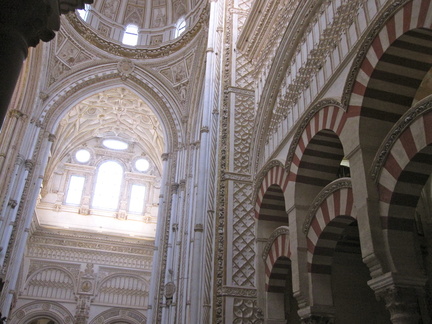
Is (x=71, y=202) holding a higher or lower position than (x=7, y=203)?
higher

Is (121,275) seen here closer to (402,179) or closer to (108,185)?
(108,185)

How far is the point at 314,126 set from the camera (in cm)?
584

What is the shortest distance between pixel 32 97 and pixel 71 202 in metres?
7.76

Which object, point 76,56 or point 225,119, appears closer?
point 225,119

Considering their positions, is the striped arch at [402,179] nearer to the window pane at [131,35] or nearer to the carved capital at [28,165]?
the carved capital at [28,165]

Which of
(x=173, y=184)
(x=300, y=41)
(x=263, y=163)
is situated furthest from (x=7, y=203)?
(x=300, y=41)

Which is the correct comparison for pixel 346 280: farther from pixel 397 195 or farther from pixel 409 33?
pixel 409 33

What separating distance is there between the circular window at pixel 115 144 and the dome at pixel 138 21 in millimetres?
6834

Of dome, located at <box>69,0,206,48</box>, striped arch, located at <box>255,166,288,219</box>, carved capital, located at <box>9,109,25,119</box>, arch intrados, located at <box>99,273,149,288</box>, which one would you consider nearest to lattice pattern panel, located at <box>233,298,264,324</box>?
striped arch, located at <box>255,166,288,219</box>

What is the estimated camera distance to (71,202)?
2100 centimetres

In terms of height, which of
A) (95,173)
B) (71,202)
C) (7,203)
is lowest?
(7,203)

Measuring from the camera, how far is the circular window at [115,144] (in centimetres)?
2265

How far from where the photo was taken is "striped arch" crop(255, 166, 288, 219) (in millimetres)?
6895

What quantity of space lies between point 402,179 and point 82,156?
A: 778 inches
